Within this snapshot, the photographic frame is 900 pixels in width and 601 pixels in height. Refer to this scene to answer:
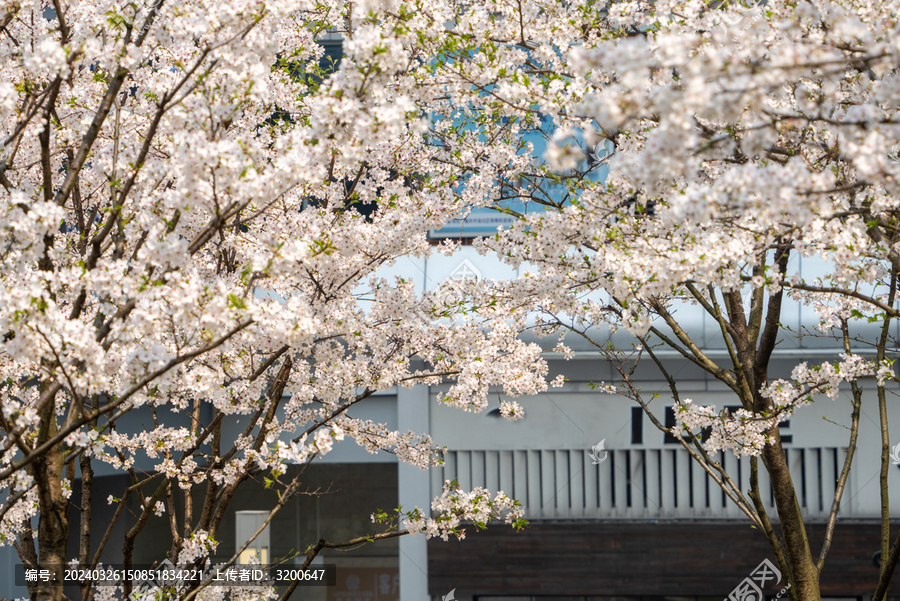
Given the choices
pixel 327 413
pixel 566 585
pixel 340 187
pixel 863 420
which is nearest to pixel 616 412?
pixel 566 585

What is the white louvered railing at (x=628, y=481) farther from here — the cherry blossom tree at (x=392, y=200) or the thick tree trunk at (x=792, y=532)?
the thick tree trunk at (x=792, y=532)

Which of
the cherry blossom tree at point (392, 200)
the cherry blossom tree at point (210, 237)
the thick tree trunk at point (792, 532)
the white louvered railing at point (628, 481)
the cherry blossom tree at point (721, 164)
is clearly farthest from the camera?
the white louvered railing at point (628, 481)

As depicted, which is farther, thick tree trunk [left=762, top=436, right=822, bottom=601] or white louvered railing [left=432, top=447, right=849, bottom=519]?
white louvered railing [left=432, top=447, right=849, bottom=519]

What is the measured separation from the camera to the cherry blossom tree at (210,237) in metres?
2.43

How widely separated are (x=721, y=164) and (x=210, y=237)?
7.49ft

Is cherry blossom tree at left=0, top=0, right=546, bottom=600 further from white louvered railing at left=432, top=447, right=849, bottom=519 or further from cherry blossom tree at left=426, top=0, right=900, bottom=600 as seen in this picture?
white louvered railing at left=432, top=447, right=849, bottom=519

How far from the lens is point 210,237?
2574 mm

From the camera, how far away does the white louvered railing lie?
7801 mm

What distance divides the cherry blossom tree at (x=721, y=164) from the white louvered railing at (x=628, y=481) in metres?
3.09

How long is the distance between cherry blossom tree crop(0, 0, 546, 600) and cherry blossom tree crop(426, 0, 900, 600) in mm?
477

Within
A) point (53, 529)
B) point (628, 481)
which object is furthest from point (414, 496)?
point (53, 529)

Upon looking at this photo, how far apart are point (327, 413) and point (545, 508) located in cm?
398

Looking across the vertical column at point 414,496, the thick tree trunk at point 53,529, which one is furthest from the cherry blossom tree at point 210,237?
the vertical column at point 414,496

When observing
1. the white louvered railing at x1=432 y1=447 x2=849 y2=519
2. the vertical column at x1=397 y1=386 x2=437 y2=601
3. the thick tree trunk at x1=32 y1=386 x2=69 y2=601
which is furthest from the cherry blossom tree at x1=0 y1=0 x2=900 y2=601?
the white louvered railing at x1=432 y1=447 x2=849 y2=519
